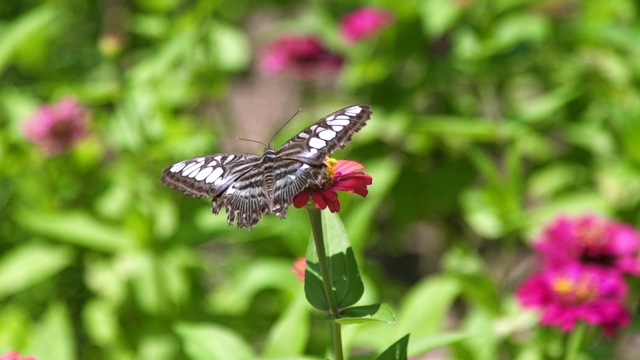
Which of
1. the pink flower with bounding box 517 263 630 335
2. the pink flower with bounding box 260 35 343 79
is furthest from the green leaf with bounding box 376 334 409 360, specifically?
the pink flower with bounding box 260 35 343 79

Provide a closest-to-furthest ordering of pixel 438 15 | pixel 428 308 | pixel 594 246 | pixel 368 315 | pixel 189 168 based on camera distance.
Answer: pixel 368 315, pixel 189 168, pixel 594 246, pixel 428 308, pixel 438 15

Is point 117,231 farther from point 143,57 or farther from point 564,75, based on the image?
point 564,75

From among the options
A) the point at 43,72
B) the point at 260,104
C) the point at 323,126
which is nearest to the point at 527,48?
the point at 323,126

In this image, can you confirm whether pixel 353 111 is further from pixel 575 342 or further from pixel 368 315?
pixel 575 342

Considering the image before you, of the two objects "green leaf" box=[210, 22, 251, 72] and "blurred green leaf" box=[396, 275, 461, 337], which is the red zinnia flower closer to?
Answer: "blurred green leaf" box=[396, 275, 461, 337]

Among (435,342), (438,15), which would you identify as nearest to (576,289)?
(435,342)

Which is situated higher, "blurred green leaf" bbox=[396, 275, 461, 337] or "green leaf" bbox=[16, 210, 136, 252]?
"green leaf" bbox=[16, 210, 136, 252]

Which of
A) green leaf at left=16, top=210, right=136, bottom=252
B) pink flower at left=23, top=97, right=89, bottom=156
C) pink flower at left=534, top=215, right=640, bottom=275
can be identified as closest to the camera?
pink flower at left=534, top=215, right=640, bottom=275

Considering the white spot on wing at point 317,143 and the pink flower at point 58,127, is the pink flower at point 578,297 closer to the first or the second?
the white spot on wing at point 317,143
